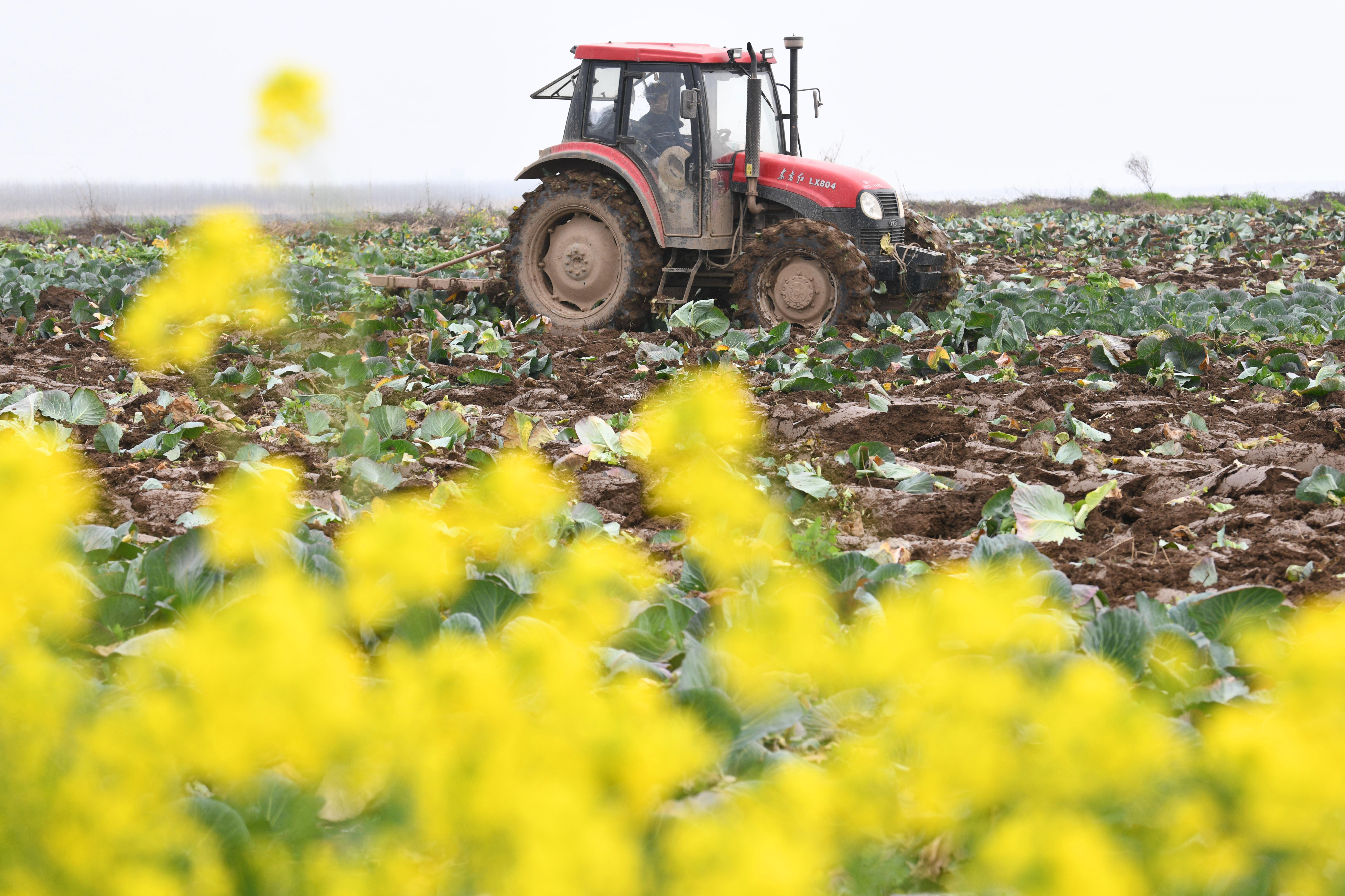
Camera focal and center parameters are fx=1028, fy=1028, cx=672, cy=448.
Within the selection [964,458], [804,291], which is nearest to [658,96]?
[804,291]

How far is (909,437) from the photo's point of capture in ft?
16.6

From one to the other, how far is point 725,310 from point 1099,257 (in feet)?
26.6

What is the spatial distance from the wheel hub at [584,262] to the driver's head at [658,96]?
39.5 inches

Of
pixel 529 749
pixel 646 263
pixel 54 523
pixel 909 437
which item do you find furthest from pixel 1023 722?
pixel 646 263

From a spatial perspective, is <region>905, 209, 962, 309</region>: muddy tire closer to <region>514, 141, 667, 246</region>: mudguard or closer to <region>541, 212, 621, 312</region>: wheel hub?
<region>514, 141, 667, 246</region>: mudguard

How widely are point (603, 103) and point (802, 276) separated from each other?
7.43 feet

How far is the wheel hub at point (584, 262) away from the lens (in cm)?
843

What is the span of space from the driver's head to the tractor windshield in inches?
14.2

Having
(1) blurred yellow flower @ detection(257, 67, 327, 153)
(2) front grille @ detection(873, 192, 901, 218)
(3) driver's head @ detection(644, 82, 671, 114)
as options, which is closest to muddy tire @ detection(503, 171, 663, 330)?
(3) driver's head @ detection(644, 82, 671, 114)

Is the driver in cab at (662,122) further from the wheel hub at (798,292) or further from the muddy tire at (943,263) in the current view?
the muddy tire at (943,263)

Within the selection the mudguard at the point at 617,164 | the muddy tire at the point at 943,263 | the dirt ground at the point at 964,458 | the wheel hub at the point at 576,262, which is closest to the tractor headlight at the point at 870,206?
the muddy tire at the point at 943,263

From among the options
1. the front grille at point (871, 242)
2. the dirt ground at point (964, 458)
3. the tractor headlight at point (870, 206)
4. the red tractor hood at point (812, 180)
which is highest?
the red tractor hood at point (812, 180)

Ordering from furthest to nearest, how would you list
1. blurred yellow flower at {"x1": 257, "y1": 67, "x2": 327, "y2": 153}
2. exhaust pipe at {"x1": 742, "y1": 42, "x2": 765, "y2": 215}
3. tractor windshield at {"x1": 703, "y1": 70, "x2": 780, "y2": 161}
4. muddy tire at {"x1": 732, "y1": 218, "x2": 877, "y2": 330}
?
tractor windshield at {"x1": 703, "y1": 70, "x2": 780, "y2": 161} < exhaust pipe at {"x1": 742, "y1": 42, "x2": 765, "y2": 215} < muddy tire at {"x1": 732, "y1": 218, "x2": 877, "y2": 330} < blurred yellow flower at {"x1": 257, "y1": 67, "x2": 327, "y2": 153}

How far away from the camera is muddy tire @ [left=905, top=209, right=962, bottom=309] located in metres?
8.53
